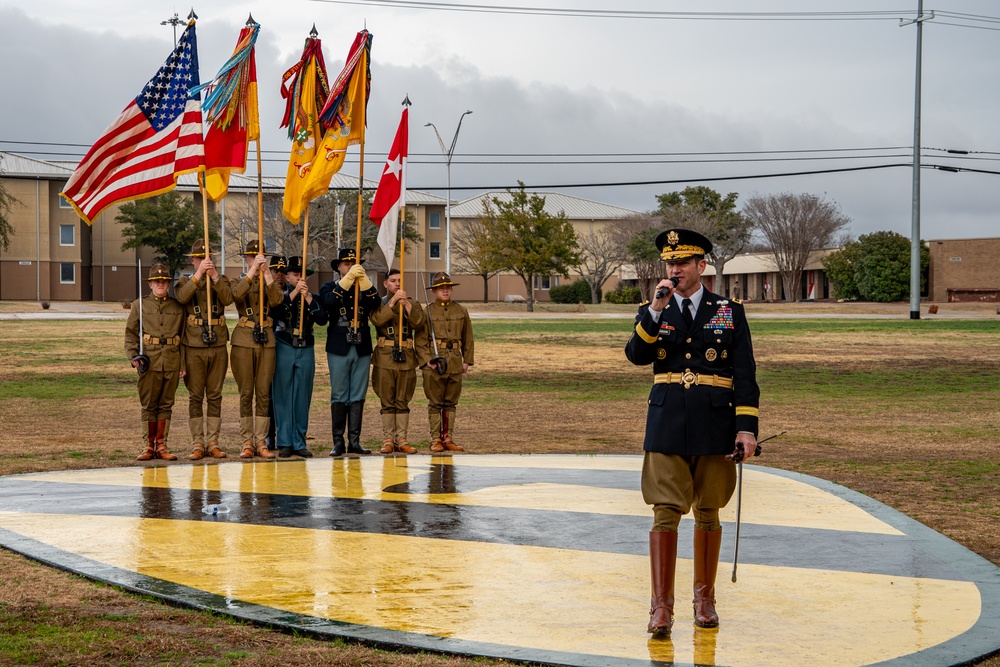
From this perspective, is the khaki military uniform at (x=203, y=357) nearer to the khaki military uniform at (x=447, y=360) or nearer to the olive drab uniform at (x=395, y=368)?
the olive drab uniform at (x=395, y=368)

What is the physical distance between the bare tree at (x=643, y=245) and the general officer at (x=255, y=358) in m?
61.8

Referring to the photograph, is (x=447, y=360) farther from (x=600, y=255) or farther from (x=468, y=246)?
(x=468, y=246)

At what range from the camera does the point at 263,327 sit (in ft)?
39.5

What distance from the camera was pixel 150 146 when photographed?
12.2 m

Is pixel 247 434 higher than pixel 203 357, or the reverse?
pixel 203 357

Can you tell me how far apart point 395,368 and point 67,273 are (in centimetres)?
6811

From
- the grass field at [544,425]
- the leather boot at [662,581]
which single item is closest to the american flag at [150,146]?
the grass field at [544,425]

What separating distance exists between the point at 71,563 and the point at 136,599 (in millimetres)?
991

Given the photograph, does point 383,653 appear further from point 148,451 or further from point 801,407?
point 801,407

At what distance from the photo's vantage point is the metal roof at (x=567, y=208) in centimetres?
9811

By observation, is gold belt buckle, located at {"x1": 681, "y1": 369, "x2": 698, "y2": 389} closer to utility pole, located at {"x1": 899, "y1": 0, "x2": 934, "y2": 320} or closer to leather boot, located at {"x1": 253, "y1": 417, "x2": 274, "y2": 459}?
leather boot, located at {"x1": 253, "y1": 417, "x2": 274, "y2": 459}

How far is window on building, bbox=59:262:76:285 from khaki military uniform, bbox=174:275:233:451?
67269 mm

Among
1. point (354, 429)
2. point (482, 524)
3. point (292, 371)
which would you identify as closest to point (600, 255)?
point (354, 429)

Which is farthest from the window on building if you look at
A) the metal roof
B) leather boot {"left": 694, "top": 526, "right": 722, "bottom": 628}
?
leather boot {"left": 694, "top": 526, "right": 722, "bottom": 628}
